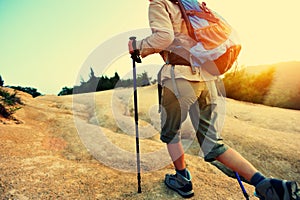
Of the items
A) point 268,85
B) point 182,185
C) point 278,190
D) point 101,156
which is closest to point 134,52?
point 182,185

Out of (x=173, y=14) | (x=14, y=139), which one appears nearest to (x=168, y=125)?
(x=173, y=14)

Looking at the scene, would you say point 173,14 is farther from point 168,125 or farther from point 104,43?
point 104,43

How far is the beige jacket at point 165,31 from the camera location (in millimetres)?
2840

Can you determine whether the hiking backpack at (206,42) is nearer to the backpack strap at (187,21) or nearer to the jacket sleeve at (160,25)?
the backpack strap at (187,21)

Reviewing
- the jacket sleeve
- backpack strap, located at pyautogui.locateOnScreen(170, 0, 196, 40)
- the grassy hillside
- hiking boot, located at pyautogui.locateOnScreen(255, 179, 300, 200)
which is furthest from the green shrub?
the grassy hillside

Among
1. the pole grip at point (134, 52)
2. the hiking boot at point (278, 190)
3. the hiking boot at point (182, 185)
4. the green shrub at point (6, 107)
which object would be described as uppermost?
the pole grip at point (134, 52)

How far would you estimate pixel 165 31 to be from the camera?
282 cm

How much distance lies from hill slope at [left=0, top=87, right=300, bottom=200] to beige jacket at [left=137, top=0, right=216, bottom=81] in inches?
60.3

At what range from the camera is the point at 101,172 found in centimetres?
393

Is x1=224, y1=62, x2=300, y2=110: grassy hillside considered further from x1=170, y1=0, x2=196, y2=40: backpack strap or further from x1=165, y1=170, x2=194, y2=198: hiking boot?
x1=170, y1=0, x2=196, y2=40: backpack strap

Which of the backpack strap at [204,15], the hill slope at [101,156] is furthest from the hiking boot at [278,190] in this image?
the backpack strap at [204,15]

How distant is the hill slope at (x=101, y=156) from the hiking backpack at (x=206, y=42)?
1.67 m

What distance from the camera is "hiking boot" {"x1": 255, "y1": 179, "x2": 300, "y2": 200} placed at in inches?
100

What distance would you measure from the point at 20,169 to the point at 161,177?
1968 mm
